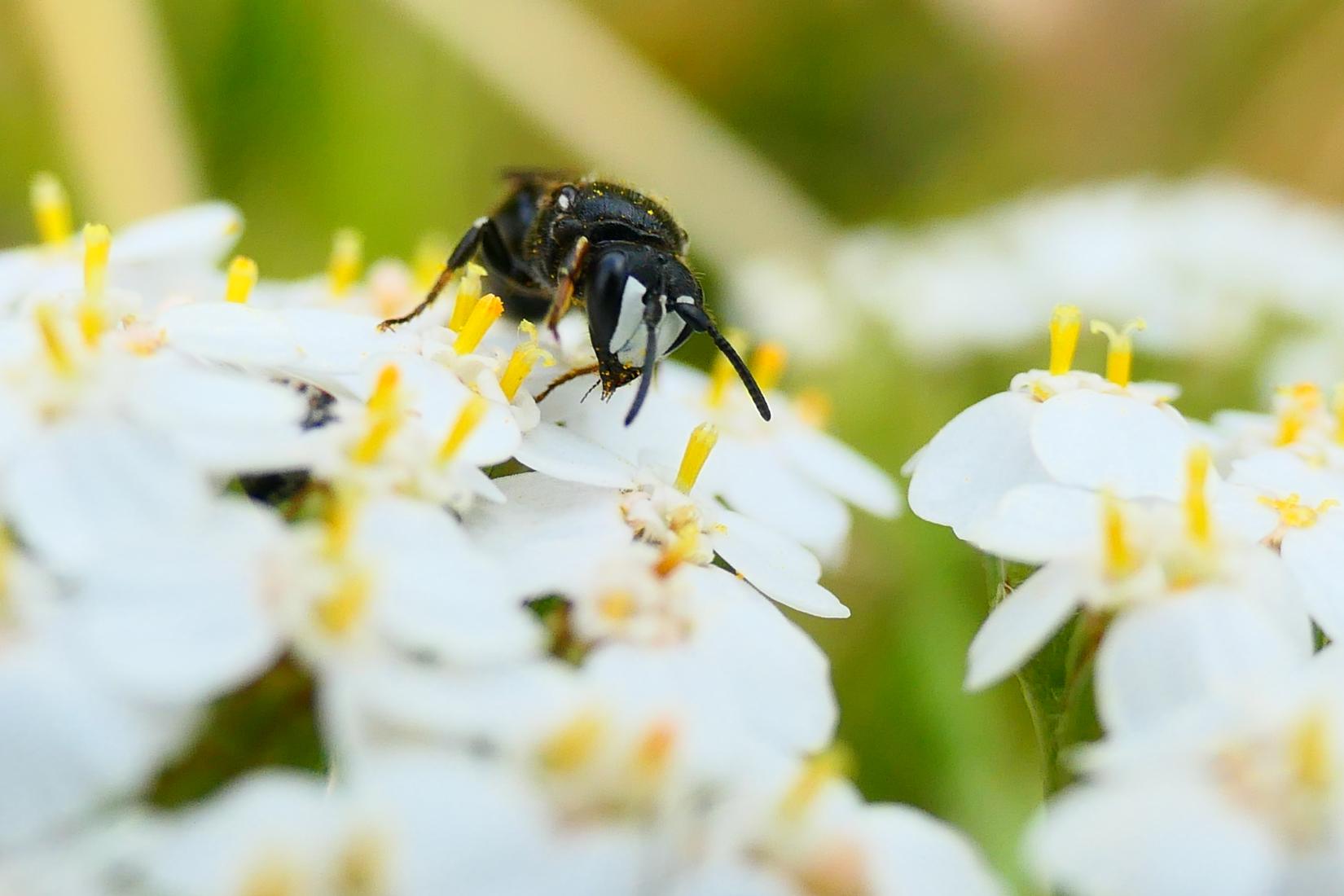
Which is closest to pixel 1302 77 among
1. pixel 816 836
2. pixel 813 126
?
pixel 813 126

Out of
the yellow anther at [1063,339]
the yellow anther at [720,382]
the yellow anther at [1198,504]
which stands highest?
the yellow anther at [1063,339]

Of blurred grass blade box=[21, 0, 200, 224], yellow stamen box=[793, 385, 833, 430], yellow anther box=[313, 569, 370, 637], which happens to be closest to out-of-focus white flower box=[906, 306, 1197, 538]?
yellow stamen box=[793, 385, 833, 430]

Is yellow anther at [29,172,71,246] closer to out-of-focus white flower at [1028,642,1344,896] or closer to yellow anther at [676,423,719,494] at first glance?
yellow anther at [676,423,719,494]

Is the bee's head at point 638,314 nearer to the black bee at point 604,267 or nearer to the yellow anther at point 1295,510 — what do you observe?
the black bee at point 604,267

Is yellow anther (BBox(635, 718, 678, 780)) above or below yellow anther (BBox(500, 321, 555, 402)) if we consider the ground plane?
below

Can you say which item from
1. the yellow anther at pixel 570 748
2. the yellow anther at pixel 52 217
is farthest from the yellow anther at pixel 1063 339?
the yellow anther at pixel 52 217

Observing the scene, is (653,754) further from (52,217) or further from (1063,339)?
(52,217)

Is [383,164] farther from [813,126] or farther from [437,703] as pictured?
[437,703]
